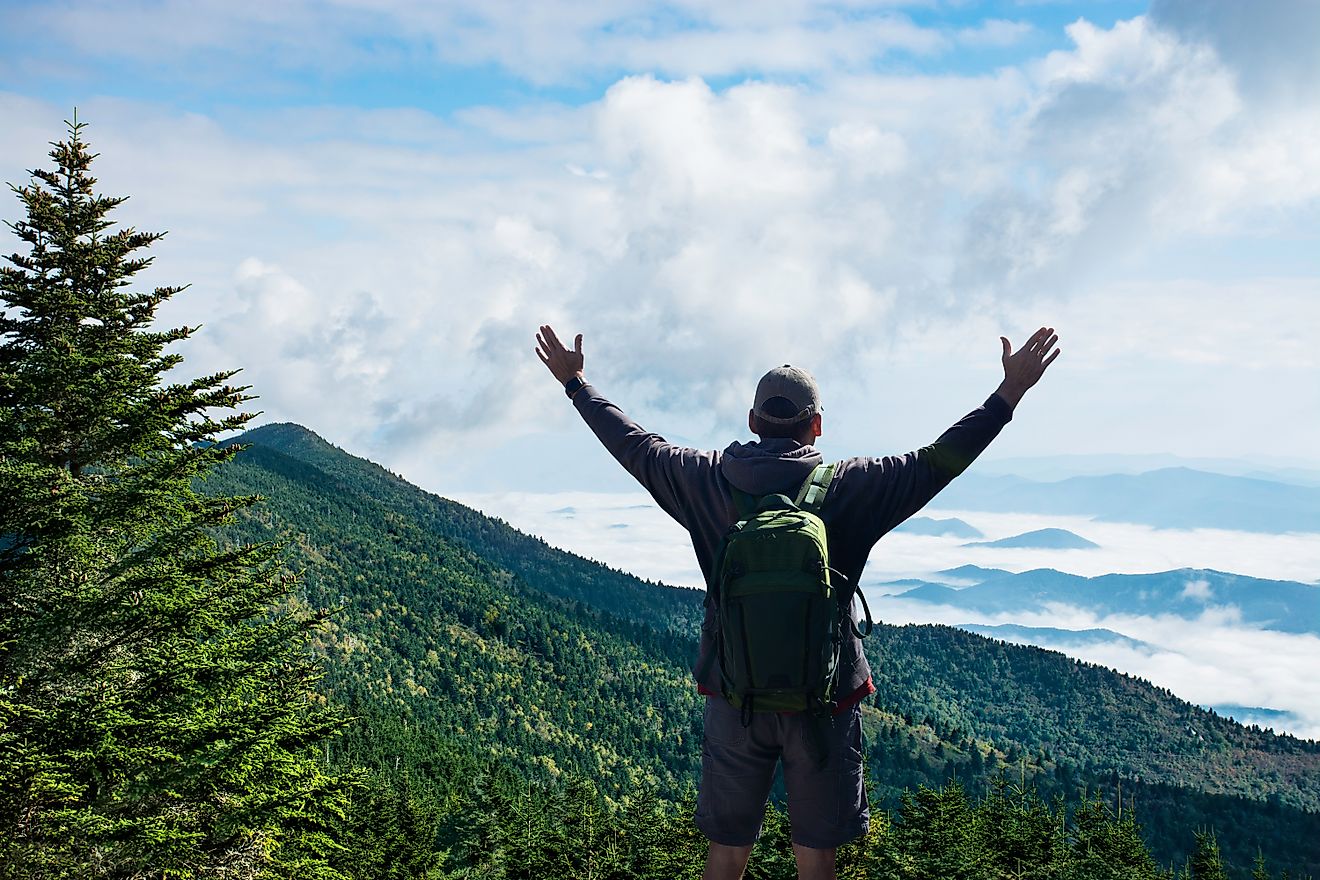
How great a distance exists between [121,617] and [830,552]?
1386cm

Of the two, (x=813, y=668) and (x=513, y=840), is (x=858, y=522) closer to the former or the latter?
(x=813, y=668)

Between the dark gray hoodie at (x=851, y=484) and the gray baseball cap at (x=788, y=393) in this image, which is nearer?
the dark gray hoodie at (x=851, y=484)

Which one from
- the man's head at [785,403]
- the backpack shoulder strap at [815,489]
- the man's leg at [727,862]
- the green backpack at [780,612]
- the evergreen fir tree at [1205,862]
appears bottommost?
the evergreen fir tree at [1205,862]

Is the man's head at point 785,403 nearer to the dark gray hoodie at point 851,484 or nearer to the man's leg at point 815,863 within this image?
the dark gray hoodie at point 851,484

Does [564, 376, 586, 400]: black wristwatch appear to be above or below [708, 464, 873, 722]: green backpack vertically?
above

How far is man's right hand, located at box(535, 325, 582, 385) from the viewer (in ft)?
21.4

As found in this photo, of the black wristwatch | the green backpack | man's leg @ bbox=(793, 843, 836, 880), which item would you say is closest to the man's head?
the green backpack

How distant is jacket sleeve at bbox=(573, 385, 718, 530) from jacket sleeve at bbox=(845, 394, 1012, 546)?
0.85 m

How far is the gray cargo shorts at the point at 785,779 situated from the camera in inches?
208

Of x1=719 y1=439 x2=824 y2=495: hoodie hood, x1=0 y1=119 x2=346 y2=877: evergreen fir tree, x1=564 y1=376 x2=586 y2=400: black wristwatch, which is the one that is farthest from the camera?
x1=0 y1=119 x2=346 y2=877: evergreen fir tree

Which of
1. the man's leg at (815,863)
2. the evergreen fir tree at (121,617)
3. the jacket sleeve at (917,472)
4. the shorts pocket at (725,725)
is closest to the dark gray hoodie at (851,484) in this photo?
the jacket sleeve at (917,472)

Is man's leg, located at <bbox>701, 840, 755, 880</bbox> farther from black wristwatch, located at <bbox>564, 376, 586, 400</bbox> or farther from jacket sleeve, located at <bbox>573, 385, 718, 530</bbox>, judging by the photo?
black wristwatch, located at <bbox>564, 376, 586, 400</bbox>

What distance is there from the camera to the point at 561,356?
652cm

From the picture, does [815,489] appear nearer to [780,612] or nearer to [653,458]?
[780,612]
